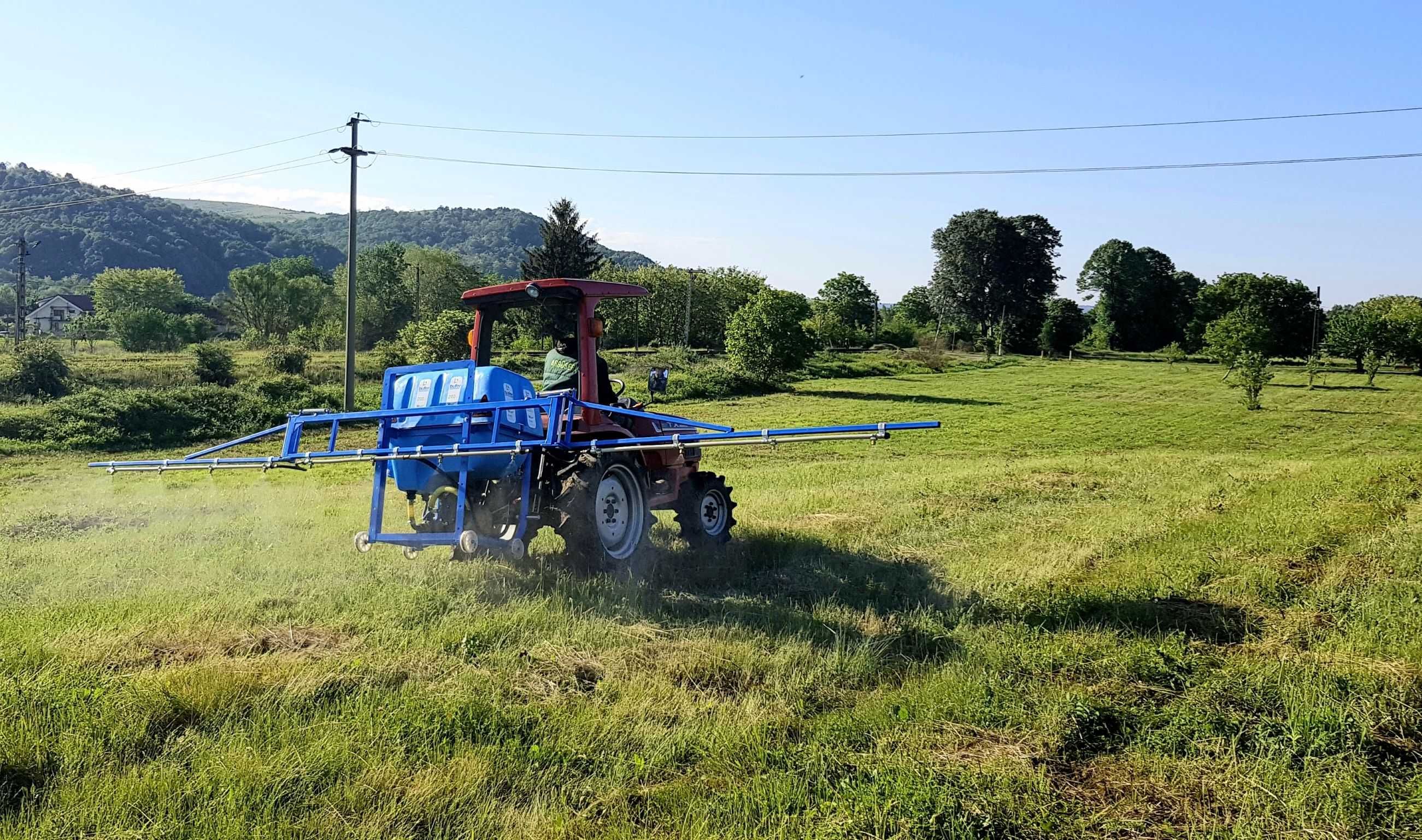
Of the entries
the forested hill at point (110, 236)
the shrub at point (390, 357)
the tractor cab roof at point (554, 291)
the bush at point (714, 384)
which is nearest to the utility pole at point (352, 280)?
the shrub at point (390, 357)

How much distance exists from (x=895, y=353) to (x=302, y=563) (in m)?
62.1

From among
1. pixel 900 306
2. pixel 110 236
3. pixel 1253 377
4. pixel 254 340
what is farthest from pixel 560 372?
pixel 110 236

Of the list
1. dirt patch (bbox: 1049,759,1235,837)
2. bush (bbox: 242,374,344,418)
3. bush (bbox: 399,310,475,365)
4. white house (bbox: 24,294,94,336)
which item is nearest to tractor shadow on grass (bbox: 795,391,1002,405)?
bush (bbox: 399,310,475,365)

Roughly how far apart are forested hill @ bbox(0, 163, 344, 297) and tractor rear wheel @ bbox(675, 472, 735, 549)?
133133 mm

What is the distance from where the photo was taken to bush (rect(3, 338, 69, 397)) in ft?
83.2

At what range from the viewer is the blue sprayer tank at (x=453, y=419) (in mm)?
Result: 7586

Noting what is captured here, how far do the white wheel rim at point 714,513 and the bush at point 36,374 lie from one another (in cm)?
2323

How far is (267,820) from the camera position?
3.76 metres

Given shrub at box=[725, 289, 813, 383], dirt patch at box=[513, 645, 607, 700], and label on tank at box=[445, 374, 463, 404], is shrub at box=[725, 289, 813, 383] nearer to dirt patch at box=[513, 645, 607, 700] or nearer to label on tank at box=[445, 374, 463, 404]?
label on tank at box=[445, 374, 463, 404]

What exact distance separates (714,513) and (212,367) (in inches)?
1007

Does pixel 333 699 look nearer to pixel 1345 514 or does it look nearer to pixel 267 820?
pixel 267 820

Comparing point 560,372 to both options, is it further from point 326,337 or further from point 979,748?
point 326,337

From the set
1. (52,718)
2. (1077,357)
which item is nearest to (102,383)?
(52,718)

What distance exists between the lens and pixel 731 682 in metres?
5.63
